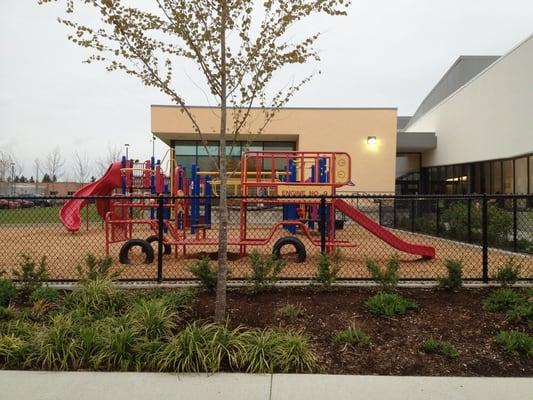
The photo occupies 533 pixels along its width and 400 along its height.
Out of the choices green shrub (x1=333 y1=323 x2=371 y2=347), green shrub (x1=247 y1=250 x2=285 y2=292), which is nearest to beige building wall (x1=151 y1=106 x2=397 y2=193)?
green shrub (x1=247 y1=250 x2=285 y2=292)

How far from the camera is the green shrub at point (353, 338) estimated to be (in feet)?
15.2

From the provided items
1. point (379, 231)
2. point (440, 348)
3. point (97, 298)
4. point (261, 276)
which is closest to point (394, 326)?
point (440, 348)

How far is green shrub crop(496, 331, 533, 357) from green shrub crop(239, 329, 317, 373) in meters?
1.77

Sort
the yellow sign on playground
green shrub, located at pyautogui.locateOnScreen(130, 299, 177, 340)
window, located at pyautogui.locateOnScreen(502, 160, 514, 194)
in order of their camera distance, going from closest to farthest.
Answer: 1. green shrub, located at pyautogui.locateOnScreen(130, 299, 177, 340)
2. the yellow sign on playground
3. window, located at pyautogui.locateOnScreen(502, 160, 514, 194)

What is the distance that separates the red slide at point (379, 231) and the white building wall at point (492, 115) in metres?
10.2

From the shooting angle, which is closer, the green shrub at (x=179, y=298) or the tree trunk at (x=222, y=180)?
the tree trunk at (x=222, y=180)

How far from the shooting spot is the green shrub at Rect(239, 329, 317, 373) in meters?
4.23

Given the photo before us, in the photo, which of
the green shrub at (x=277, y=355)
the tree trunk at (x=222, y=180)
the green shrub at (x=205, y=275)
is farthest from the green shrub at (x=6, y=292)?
the green shrub at (x=277, y=355)

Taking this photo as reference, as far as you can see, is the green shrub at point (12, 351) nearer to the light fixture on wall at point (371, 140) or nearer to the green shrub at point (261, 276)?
the green shrub at point (261, 276)

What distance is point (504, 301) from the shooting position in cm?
544

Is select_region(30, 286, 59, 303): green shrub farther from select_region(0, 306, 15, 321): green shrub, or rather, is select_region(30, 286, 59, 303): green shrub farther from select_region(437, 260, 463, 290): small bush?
select_region(437, 260, 463, 290): small bush

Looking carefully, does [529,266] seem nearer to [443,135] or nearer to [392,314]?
[392,314]

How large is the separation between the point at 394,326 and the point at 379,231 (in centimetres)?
418

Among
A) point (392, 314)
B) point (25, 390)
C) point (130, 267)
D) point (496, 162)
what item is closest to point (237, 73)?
point (392, 314)
